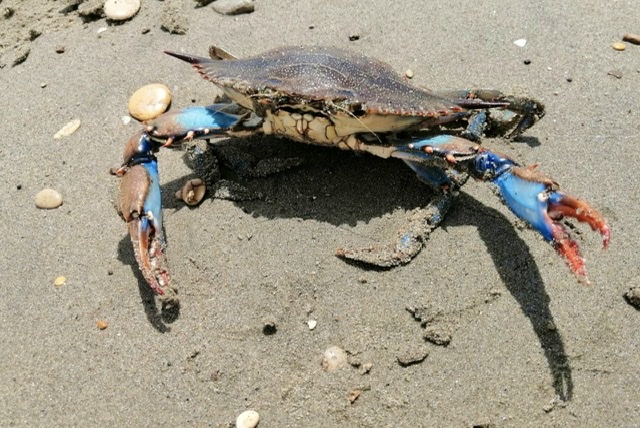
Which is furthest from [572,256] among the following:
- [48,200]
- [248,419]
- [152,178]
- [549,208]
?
[48,200]

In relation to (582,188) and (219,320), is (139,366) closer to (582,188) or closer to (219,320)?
(219,320)

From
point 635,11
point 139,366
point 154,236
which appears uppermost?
point 635,11

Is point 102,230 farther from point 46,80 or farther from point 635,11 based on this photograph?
point 635,11

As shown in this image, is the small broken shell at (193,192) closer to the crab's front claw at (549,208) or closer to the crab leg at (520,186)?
the crab leg at (520,186)

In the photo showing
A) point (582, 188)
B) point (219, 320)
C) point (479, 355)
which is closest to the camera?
point (479, 355)

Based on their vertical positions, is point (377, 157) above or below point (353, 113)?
below

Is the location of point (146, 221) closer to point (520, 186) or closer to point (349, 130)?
point (349, 130)

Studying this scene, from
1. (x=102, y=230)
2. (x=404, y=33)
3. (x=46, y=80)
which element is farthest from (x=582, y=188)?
(x=46, y=80)

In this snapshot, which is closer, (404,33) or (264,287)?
(264,287)

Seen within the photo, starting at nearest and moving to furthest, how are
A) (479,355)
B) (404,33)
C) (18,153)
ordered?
1. (479,355)
2. (18,153)
3. (404,33)
